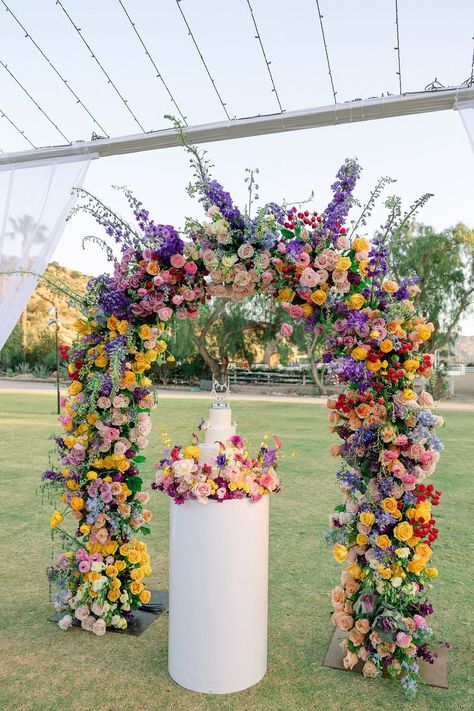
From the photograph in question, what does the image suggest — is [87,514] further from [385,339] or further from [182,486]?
[385,339]

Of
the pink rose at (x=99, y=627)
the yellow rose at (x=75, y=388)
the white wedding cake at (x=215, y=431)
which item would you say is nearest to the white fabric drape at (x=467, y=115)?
the white wedding cake at (x=215, y=431)

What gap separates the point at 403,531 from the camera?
2900 millimetres

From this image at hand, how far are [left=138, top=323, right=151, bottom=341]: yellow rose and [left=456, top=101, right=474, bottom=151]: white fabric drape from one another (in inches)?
110

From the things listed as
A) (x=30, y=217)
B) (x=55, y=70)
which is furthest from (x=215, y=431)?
(x=55, y=70)

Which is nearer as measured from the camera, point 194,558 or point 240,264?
point 194,558

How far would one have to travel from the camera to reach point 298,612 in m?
3.73

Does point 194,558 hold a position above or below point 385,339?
below

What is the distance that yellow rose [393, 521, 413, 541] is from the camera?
290 cm

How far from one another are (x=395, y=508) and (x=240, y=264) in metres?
1.35

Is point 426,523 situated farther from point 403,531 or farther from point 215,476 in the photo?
point 215,476

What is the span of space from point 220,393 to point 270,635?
4.52ft

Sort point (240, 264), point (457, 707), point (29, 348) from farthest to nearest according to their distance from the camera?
point (29, 348), point (240, 264), point (457, 707)

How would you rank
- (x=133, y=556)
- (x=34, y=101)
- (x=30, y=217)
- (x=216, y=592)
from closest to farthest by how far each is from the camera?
1. (x=216, y=592)
2. (x=133, y=556)
3. (x=34, y=101)
4. (x=30, y=217)

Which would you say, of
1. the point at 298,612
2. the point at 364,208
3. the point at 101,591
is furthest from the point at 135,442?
the point at 364,208
